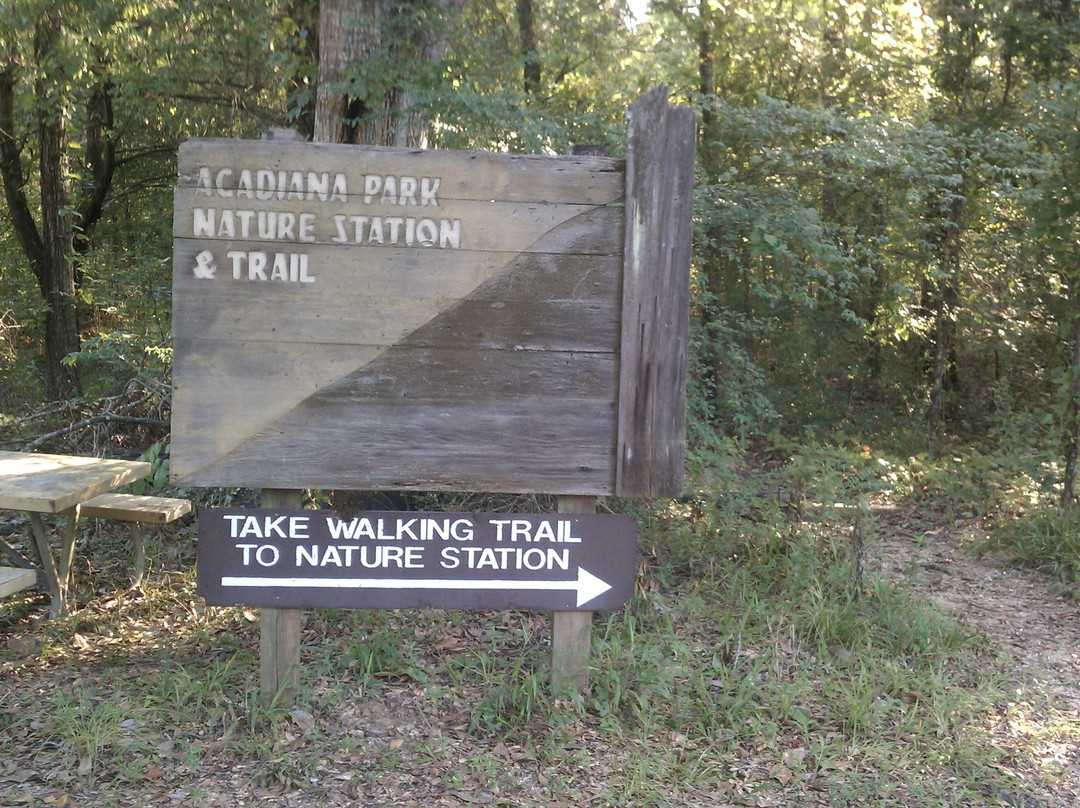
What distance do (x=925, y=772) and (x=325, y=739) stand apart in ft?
7.62

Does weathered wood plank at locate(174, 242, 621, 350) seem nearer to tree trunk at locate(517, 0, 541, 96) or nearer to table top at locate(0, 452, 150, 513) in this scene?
table top at locate(0, 452, 150, 513)

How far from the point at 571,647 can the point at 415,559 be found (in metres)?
0.76

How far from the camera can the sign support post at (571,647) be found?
152 inches

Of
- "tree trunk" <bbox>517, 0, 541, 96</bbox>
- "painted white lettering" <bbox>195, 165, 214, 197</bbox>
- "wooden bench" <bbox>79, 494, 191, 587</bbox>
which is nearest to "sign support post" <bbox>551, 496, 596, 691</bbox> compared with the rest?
"painted white lettering" <bbox>195, 165, 214, 197</bbox>

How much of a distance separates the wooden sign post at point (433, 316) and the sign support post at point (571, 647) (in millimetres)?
451

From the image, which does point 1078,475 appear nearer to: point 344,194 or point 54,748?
point 344,194

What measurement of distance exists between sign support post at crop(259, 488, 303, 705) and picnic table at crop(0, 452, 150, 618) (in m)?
1.38

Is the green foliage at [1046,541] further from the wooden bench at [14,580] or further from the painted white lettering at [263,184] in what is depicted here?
the wooden bench at [14,580]

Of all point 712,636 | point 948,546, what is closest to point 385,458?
point 712,636

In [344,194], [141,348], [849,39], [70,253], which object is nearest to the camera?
[344,194]

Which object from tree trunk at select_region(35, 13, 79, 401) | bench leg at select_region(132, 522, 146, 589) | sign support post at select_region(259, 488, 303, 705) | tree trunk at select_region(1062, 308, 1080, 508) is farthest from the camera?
tree trunk at select_region(35, 13, 79, 401)

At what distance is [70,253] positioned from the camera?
1123cm

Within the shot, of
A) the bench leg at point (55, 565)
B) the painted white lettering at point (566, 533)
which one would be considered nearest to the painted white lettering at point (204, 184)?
the painted white lettering at point (566, 533)

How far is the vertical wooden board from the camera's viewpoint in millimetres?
3600
